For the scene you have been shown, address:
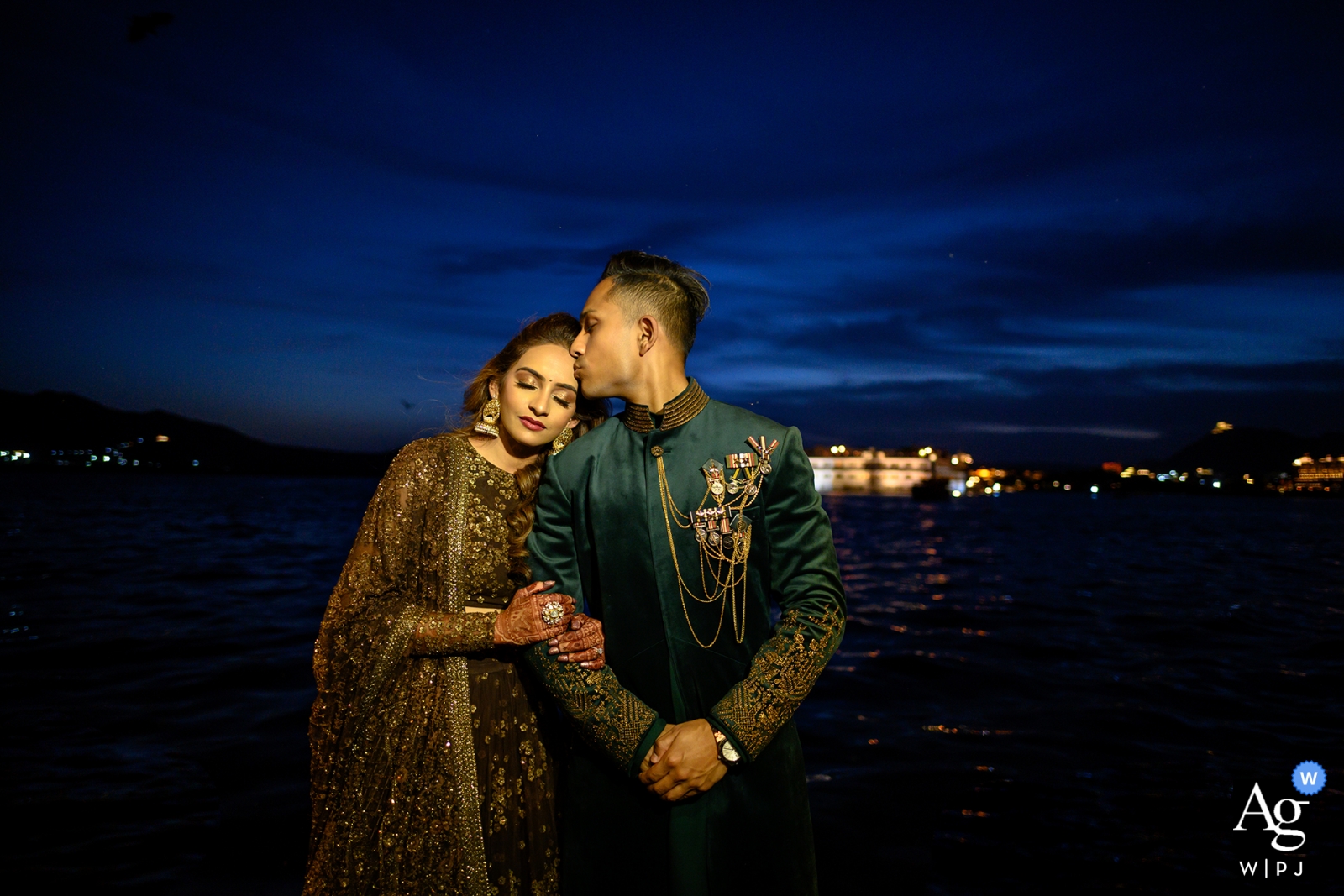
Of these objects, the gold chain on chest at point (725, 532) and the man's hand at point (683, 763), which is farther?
the gold chain on chest at point (725, 532)

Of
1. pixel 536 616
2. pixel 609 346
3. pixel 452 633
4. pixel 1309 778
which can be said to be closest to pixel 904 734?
pixel 1309 778

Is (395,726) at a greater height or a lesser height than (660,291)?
lesser

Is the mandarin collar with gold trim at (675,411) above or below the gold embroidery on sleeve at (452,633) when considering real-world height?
above

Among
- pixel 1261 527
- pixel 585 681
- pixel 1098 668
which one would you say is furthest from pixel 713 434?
pixel 1261 527

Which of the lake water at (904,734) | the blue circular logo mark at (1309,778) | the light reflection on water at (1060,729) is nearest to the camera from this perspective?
the lake water at (904,734)

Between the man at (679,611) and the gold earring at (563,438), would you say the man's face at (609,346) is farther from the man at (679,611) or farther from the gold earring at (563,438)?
the gold earring at (563,438)

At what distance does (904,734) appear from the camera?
7238 millimetres

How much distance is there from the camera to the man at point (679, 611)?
1.96 metres

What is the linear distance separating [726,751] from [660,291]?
4.32ft

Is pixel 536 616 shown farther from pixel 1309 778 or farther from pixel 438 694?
pixel 1309 778

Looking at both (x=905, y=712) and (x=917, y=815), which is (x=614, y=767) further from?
(x=905, y=712)

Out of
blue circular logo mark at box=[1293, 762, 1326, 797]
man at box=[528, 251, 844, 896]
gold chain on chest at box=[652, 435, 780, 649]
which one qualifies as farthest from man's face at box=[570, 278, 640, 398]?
blue circular logo mark at box=[1293, 762, 1326, 797]

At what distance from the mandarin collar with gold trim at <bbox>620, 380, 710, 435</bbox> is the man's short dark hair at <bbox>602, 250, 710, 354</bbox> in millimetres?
156

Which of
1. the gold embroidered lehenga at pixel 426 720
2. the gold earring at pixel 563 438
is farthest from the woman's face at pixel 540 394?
the gold embroidered lehenga at pixel 426 720
